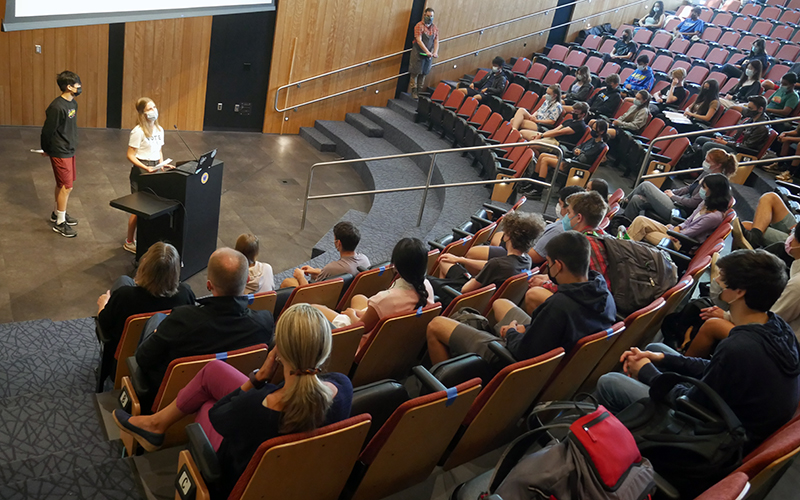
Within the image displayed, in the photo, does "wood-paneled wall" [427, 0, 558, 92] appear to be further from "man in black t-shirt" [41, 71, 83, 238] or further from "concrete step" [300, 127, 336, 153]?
"man in black t-shirt" [41, 71, 83, 238]

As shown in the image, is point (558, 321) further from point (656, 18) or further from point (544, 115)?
point (656, 18)

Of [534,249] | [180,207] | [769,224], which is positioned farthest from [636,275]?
[180,207]

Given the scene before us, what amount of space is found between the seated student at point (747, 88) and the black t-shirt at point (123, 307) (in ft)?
23.9

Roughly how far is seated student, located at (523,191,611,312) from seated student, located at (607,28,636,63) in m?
7.58

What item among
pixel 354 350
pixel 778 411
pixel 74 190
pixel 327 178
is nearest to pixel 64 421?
pixel 354 350

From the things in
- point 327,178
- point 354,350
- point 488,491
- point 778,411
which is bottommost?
point 327,178

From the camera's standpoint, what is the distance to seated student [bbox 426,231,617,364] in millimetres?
2201

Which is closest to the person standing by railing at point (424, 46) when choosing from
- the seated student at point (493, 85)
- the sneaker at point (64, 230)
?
the seated student at point (493, 85)

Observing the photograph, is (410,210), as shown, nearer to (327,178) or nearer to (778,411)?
(327,178)

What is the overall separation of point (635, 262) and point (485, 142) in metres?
4.45

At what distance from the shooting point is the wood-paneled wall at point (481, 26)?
9781mm

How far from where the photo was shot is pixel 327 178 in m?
7.49

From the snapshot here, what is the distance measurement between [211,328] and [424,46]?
25.8 feet

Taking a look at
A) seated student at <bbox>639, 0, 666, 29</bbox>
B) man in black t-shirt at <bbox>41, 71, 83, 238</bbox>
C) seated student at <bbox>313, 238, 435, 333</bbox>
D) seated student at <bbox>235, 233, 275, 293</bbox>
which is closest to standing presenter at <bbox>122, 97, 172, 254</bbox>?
man in black t-shirt at <bbox>41, 71, 83, 238</bbox>
